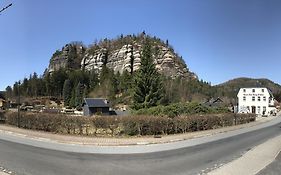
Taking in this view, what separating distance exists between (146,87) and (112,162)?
34907mm

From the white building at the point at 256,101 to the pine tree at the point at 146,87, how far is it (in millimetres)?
47281

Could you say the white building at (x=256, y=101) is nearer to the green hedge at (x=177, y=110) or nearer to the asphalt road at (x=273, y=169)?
the green hedge at (x=177, y=110)

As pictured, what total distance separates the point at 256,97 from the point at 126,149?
80227 mm

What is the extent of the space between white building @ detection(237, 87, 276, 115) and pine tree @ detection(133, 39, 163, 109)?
155 feet

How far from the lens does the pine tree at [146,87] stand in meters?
47.2

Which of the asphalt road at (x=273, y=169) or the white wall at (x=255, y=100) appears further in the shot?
the white wall at (x=255, y=100)

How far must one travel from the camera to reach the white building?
293ft

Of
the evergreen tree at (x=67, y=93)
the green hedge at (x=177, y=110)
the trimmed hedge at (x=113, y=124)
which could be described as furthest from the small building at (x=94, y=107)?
the evergreen tree at (x=67, y=93)

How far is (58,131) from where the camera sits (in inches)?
1057

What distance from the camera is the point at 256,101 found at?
90875 millimetres

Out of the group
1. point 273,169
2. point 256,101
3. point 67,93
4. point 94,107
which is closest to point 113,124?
point 273,169

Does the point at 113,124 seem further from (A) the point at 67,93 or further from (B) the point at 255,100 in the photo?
(A) the point at 67,93

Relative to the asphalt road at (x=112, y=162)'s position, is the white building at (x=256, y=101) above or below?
above

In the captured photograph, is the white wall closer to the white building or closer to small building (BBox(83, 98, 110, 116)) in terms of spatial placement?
the white building
